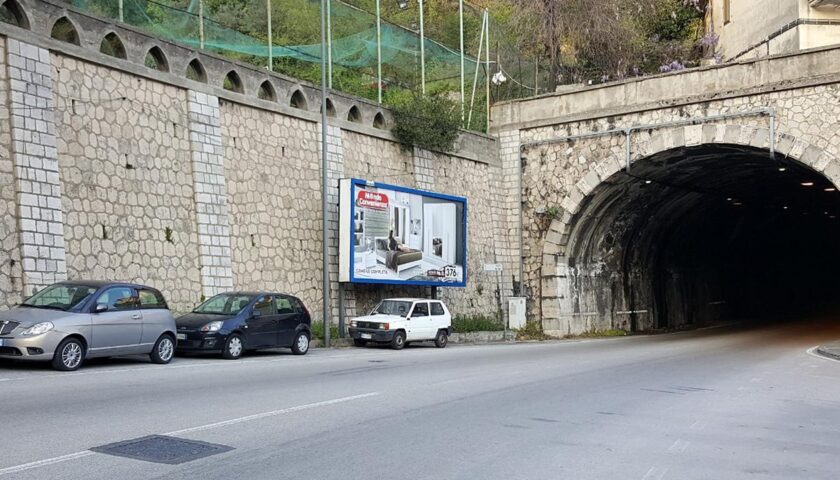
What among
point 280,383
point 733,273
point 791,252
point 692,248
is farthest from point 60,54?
point 791,252

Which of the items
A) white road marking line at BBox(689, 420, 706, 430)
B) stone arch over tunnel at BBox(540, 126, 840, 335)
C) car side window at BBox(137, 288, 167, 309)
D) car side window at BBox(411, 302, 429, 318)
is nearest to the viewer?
white road marking line at BBox(689, 420, 706, 430)

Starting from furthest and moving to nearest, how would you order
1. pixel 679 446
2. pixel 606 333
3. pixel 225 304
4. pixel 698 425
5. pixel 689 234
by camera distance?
pixel 689 234 → pixel 606 333 → pixel 225 304 → pixel 698 425 → pixel 679 446

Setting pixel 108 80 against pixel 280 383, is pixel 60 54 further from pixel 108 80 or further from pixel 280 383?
pixel 280 383

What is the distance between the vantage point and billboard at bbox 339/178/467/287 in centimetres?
2427

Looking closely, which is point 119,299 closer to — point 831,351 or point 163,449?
point 163,449

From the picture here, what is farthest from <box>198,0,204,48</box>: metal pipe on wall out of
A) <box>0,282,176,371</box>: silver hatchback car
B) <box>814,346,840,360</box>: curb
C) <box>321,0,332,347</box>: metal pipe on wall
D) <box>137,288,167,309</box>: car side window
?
<box>814,346,840,360</box>: curb

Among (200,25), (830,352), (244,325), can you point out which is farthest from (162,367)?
(830,352)

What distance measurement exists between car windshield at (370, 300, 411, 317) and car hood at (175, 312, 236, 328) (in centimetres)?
648

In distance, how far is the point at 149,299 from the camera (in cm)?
1562

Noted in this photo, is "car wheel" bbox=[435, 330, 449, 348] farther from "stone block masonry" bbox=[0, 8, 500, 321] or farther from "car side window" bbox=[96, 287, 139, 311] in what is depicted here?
"car side window" bbox=[96, 287, 139, 311]

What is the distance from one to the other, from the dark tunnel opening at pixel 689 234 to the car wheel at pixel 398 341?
37.0 feet

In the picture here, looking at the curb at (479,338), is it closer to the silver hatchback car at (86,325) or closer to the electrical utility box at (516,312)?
the electrical utility box at (516,312)

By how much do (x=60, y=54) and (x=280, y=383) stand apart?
983 cm

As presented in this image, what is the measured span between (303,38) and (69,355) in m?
19.8
